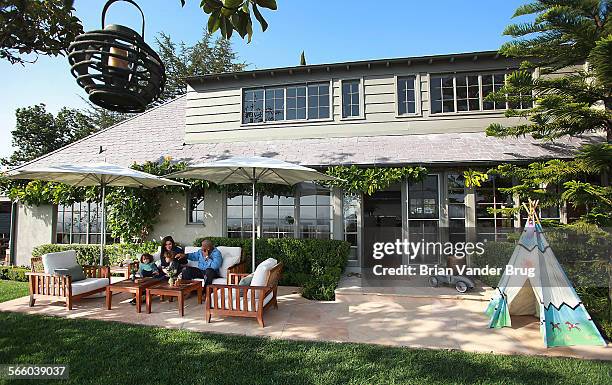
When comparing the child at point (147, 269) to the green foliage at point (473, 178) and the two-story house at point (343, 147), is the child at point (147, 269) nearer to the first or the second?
the two-story house at point (343, 147)

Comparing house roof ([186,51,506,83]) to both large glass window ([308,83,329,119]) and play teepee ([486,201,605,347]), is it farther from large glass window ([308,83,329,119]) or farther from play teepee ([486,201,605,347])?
play teepee ([486,201,605,347])

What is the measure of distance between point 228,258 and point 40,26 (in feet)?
18.0

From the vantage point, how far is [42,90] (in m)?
8.25

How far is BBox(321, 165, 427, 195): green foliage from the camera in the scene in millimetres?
8406

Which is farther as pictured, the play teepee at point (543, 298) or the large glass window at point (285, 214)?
the large glass window at point (285, 214)

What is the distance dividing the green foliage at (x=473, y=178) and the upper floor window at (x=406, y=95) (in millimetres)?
2816

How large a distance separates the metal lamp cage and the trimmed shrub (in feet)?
35.6

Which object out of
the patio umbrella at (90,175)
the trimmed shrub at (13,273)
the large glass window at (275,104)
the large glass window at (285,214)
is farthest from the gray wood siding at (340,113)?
the trimmed shrub at (13,273)

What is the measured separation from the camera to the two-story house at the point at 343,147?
29.0 ft

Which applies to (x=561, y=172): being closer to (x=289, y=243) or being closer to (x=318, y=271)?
(x=318, y=271)

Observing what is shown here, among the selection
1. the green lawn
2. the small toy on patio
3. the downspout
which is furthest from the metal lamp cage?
the downspout

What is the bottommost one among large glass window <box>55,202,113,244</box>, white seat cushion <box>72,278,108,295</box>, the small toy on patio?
the small toy on patio

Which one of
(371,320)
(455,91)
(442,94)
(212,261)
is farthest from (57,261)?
(455,91)

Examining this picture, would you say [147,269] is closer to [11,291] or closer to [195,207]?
[195,207]
